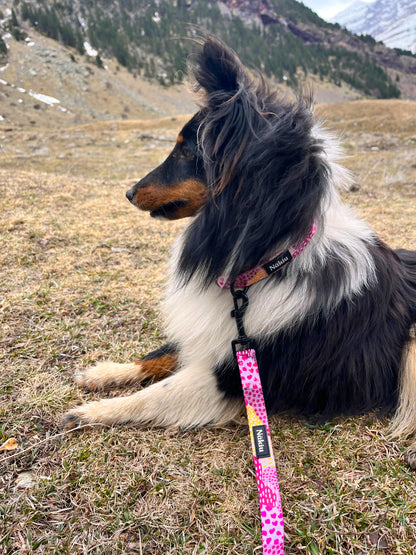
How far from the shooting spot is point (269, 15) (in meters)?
96.6

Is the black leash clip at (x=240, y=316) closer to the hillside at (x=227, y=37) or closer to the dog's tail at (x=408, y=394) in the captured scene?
the dog's tail at (x=408, y=394)

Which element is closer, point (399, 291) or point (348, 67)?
point (399, 291)

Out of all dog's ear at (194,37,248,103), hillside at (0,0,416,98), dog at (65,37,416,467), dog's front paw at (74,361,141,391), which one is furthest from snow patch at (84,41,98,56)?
dog's front paw at (74,361,141,391)

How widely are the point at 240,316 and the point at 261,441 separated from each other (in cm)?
57

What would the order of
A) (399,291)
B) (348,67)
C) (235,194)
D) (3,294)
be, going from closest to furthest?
(235,194), (399,291), (3,294), (348,67)

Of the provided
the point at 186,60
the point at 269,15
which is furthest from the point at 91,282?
the point at 269,15

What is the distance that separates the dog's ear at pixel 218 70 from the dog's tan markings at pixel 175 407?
4.89 ft

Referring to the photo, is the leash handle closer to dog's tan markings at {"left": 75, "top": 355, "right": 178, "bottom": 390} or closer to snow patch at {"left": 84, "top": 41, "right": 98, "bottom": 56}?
dog's tan markings at {"left": 75, "top": 355, "right": 178, "bottom": 390}

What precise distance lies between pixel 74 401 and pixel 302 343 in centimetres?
139

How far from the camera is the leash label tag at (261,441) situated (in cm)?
151

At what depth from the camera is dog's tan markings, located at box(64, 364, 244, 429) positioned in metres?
1.93

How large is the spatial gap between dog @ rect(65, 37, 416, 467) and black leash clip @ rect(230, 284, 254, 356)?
0.19 ft

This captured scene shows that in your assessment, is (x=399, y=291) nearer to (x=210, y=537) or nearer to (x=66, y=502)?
(x=210, y=537)

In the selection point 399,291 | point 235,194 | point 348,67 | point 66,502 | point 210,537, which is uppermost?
point 348,67
